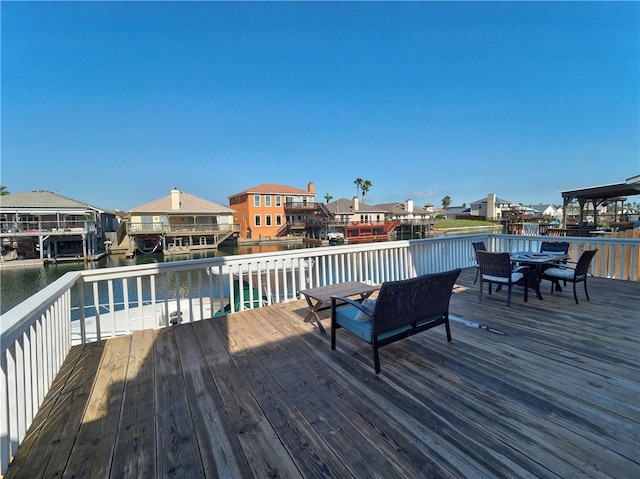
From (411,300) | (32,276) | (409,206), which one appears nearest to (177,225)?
(32,276)

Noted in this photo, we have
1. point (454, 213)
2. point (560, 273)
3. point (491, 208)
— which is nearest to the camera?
point (560, 273)

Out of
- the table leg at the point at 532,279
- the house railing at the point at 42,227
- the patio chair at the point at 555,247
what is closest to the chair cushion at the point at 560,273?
the table leg at the point at 532,279

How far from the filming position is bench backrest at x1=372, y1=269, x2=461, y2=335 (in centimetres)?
215

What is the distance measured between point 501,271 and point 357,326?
2.83m

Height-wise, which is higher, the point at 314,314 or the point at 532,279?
the point at 532,279

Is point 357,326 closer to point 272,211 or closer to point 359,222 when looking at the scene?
point 272,211

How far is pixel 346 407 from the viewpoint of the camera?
5.99 feet

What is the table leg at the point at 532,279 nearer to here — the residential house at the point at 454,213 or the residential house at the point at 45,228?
the residential house at the point at 45,228

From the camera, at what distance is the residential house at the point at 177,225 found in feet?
88.7

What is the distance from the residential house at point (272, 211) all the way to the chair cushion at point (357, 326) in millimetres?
30289

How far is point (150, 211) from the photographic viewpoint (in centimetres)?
2773

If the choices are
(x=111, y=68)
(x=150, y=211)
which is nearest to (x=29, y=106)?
(x=111, y=68)

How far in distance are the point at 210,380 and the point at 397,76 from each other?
15583 mm

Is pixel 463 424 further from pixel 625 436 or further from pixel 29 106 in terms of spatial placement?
pixel 29 106
